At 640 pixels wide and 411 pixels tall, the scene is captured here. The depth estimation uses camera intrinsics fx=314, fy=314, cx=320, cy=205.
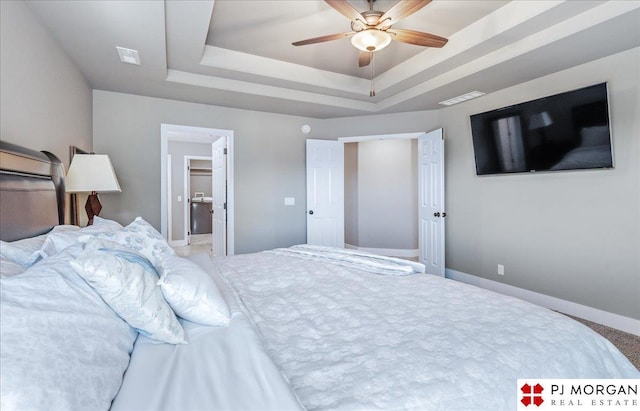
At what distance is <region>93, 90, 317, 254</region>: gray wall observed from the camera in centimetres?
376

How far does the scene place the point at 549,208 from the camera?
3.30 m

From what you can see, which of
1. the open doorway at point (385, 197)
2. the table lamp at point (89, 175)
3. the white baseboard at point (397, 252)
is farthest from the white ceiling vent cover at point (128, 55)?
the white baseboard at point (397, 252)

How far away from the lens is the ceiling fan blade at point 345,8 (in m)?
1.95

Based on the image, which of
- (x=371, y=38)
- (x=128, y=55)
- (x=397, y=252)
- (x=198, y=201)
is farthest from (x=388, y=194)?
(x=198, y=201)

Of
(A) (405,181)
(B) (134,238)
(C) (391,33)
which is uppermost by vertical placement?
(C) (391,33)

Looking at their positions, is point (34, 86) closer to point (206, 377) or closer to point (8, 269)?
point (8, 269)

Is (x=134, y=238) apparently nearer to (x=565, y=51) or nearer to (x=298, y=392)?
(x=298, y=392)

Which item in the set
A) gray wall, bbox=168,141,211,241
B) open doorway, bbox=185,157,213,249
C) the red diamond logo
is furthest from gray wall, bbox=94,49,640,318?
gray wall, bbox=168,141,211,241

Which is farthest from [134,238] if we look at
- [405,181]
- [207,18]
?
[405,181]

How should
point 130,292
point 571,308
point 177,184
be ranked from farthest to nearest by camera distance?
point 177,184
point 571,308
point 130,292

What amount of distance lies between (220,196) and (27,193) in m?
3.12

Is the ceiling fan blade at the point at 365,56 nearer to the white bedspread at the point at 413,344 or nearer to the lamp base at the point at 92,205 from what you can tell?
the white bedspread at the point at 413,344

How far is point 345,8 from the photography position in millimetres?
2031

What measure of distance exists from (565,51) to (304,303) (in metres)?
3.06
